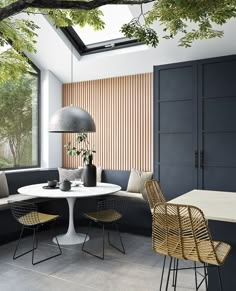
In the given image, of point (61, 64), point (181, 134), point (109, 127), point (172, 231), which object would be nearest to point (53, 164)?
point (109, 127)

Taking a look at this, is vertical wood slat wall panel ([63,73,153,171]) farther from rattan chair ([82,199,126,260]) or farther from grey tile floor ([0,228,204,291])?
grey tile floor ([0,228,204,291])

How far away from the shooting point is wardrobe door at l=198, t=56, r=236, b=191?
14.9 feet

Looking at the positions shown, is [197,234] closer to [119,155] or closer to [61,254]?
[61,254]

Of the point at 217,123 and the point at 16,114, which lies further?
the point at 16,114

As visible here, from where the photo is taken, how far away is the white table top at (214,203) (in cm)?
220

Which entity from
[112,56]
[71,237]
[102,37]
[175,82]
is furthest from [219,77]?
[71,237]

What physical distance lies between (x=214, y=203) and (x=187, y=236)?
53 cm

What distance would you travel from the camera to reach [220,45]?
14.7 feet

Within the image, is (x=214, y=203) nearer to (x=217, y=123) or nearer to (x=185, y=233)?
(x=185, y=233)

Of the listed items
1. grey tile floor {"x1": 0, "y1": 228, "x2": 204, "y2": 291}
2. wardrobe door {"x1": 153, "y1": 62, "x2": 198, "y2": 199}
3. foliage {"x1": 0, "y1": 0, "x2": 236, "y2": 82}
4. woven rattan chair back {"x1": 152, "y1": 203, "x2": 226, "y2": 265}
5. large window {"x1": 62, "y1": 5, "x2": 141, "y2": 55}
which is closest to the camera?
foliage {"x1": 0, "y1": 0, "x2": 236, "y2": 82}

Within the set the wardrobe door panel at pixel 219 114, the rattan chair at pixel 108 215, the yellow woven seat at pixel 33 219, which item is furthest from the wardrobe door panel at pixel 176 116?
the yellow woven seat at pixel 33 219

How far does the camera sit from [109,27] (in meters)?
5.35

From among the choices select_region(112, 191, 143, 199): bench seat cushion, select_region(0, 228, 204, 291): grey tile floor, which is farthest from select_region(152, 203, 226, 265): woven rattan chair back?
select_region(112, 191, 143, 199): bench seat cushion

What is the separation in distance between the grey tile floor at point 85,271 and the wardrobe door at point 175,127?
1.18 m
